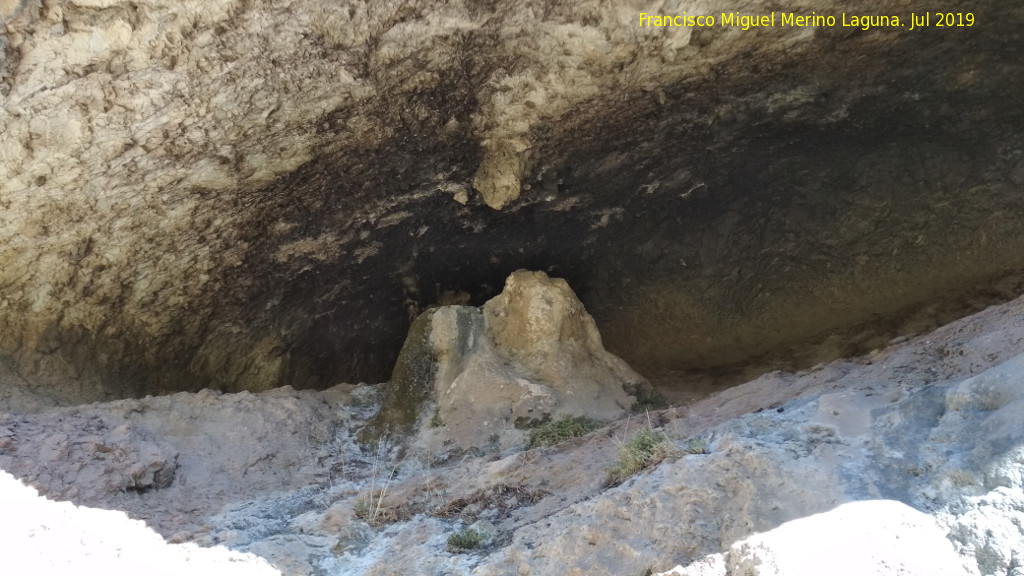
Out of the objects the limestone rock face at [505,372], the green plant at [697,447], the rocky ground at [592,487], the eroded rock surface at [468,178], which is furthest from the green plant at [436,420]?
the green plant at [697,447]

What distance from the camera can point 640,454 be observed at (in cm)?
335

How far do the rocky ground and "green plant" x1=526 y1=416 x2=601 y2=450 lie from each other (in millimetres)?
240

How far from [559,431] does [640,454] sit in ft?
5.65

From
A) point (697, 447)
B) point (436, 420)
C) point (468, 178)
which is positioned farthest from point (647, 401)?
point (697, 447)

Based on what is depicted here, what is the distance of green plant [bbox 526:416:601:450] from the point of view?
4926 millimetres

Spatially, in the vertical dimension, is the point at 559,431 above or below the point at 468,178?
below

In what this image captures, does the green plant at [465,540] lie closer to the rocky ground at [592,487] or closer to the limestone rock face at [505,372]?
the rocky ground at [592,487]

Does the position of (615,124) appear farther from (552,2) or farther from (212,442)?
(212,442)

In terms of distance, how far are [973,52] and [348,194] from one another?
4138 mm

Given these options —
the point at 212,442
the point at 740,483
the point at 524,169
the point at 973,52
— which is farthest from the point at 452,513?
the point at 973,52

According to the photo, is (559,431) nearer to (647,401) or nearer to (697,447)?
(647,401)

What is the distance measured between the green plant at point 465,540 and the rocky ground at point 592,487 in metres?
0.02

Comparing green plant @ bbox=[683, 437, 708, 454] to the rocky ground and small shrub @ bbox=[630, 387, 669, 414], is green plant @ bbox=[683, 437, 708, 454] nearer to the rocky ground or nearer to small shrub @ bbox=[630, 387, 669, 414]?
the rocky ground

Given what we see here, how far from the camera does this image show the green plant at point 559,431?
4926mm
